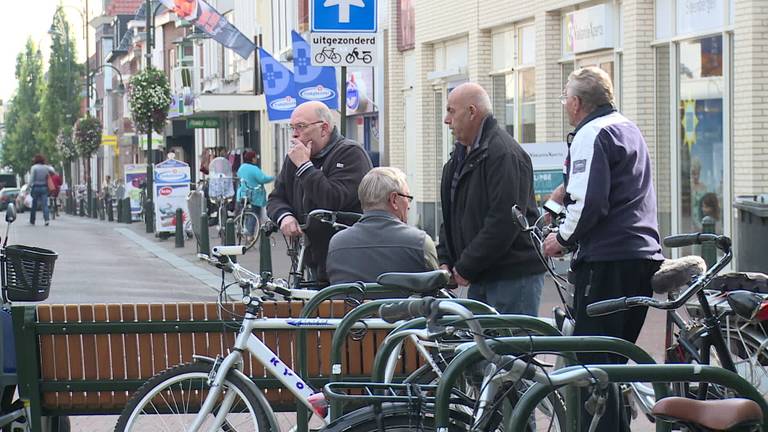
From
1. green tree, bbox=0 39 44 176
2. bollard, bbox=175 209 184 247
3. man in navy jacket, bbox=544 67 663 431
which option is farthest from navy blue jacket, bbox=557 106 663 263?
green tree, bbox=0 39 44 176

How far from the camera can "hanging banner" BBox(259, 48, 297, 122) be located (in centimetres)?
1652

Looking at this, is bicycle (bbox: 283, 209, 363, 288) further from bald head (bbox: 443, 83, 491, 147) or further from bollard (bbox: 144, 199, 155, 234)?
bollard (bbox: 144, 199, 155, 234)

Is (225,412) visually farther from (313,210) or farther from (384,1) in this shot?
(384,1)

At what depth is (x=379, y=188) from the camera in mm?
6910

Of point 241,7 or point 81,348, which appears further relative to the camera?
point 241,7

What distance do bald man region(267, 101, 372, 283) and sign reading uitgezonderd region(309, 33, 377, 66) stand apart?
2432mm

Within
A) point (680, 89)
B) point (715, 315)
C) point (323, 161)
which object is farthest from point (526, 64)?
point (715, 315)

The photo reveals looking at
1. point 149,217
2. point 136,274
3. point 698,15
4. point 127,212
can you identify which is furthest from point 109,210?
point 698,15

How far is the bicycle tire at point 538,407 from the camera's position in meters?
4.65

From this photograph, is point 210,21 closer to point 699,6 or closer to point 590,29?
point 590,29

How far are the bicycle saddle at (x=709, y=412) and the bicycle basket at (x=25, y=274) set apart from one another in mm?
3877

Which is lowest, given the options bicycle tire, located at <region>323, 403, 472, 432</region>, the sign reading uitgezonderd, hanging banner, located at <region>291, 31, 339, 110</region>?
bicycle tire, located at <region>323, 403, 472, 432</region>

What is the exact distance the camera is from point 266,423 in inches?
237

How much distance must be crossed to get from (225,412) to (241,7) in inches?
1798
